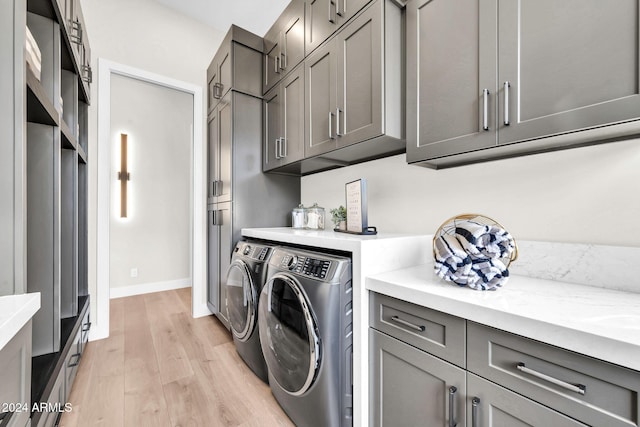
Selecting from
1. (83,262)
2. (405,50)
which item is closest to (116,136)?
(83,262)

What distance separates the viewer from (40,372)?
112 centimetres

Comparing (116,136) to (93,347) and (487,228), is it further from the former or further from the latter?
(487,228)

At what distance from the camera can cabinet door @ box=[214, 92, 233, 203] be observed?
2289 millimetres

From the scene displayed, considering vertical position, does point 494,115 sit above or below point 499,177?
above

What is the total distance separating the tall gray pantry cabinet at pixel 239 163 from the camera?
228 centimetres

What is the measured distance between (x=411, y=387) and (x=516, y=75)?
1171 mm

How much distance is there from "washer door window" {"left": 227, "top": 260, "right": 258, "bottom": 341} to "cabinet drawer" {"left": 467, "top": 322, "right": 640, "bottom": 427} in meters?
1.28

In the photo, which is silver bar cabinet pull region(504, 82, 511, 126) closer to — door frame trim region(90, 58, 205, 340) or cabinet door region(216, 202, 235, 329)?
cabinet door region(216, 202, 235, 329)

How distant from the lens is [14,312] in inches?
25.9

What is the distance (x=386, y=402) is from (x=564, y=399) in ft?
2.01

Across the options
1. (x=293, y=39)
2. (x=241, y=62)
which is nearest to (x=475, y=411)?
(x=293, y=39)

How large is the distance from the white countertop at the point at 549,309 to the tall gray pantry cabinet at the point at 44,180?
120cm

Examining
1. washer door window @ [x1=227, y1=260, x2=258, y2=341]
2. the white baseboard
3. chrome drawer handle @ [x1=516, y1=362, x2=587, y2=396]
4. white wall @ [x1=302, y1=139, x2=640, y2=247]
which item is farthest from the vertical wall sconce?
chrome drawer handle @ [x1=516, y1=362, x2=587, y2=396]

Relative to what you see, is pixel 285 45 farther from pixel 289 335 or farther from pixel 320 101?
pixel 289 335
